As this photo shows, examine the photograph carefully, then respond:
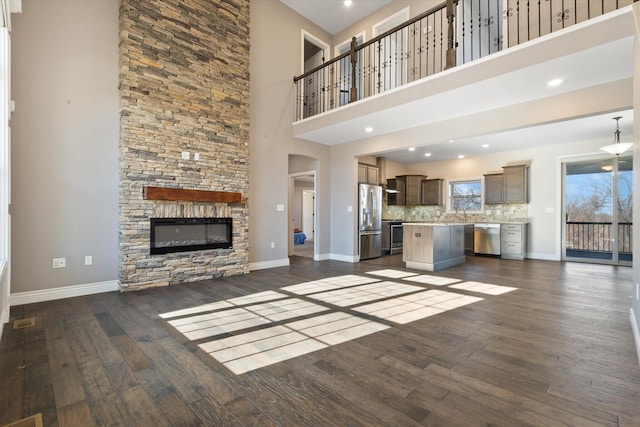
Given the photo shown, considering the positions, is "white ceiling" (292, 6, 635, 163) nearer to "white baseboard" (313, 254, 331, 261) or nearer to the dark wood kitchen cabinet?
the dark wood kitchen cabinet

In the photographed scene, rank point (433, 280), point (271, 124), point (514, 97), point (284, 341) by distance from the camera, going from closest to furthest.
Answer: point (284, 341) < point (514, 97) < point (433, 280) < point (271, 124)

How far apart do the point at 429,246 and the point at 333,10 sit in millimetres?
5764

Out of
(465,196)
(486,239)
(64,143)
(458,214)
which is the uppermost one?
(64,143)

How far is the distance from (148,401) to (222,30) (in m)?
5.58

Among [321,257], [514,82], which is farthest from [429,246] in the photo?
[514,82]

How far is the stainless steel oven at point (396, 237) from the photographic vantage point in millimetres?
8445

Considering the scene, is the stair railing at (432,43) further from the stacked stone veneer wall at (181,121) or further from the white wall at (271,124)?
the stacked stone veneer wall at (181,121)

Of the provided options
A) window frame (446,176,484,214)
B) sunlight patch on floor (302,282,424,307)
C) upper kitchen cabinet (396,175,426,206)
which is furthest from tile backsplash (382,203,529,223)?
sunlight patch on floor (302,282,424,307)

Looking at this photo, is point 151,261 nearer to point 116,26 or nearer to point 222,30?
point 116,26

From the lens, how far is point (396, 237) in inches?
339

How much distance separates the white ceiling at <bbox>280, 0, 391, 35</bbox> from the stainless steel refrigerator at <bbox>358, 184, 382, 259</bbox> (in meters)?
4.09

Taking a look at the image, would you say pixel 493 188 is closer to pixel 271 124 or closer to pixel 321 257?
pixel 321 257

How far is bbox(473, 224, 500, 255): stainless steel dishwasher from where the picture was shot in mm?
7852

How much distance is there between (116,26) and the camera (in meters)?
4.28
